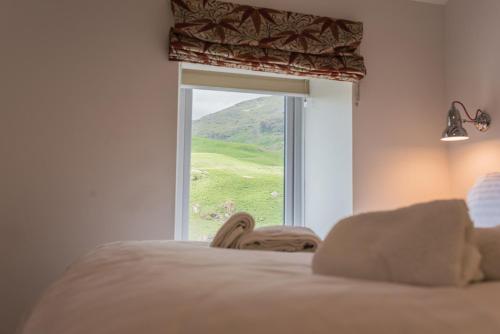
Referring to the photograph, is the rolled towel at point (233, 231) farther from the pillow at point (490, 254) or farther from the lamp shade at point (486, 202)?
the lamp shade at point (486, 202)

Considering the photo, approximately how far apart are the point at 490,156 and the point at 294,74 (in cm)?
112

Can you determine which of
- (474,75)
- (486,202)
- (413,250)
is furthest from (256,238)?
(474,75)

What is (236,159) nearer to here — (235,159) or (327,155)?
(235,159)

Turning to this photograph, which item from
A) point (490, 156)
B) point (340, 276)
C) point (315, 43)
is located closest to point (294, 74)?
point (315, 43)

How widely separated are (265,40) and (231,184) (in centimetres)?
89

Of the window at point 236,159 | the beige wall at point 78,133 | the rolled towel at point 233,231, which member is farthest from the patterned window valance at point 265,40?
the rolled towel at point 233,231

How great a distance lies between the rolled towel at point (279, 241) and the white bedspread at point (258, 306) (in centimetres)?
55

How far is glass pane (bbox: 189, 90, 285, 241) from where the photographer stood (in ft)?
8.18

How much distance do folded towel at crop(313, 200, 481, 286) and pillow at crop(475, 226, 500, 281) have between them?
1.3 inches

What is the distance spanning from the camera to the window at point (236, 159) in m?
2.47

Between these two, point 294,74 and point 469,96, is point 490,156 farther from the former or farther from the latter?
point 294,74

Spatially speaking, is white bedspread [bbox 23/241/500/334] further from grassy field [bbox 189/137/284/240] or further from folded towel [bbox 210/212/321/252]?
grassy field [bbox 189/137/284/240]

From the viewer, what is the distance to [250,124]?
8.74 feet

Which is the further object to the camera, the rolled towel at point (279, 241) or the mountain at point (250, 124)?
the mountain at point (250, 124)
